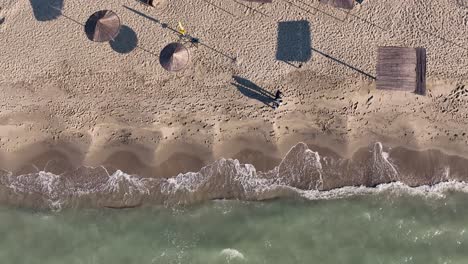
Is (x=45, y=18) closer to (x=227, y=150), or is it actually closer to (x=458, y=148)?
(x=227, y=150)

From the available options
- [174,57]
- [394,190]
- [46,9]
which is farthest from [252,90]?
[46,9]

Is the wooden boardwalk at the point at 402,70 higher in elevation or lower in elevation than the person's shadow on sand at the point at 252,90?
higher

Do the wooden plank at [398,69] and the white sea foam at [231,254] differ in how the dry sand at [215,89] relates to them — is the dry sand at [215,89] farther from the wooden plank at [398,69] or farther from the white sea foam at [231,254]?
the white sea foam at [231,254]

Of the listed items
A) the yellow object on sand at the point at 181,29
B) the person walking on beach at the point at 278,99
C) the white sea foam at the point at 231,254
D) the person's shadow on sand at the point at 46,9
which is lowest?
the white sea foam at the point at 231,254

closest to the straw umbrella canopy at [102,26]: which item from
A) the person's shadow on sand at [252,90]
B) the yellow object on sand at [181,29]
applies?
the yellow object on sand at [181,29]

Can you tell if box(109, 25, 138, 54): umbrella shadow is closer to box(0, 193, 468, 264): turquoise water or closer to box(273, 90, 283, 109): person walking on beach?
box(273, 90, 283, 109): person walking on beach

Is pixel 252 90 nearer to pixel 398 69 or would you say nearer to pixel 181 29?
pixel 181 29
